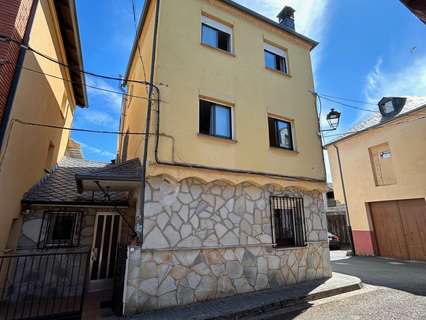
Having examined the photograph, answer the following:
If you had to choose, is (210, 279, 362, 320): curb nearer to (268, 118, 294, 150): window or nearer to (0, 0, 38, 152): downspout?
(268, 118, 294, 150): window

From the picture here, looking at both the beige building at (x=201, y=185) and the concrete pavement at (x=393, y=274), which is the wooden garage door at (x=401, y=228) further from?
the beige building at (x=201, y=185)

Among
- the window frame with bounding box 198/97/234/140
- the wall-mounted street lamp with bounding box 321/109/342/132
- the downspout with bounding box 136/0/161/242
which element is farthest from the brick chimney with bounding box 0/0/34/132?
the wall-mounted street lamp with bounding box 321/109/342/132

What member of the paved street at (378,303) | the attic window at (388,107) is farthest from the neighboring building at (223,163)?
the attic window at (388,107)

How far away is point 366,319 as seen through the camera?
5555 millimetres

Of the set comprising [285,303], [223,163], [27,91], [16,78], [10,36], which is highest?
[10,36]

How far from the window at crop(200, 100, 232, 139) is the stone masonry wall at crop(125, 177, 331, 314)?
1870 mm

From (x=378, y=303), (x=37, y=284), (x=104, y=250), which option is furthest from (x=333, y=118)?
(x=37, y=284)

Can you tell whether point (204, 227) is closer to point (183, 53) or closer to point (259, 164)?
point (259, 164)

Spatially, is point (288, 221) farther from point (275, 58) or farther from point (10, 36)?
point (10, 36)

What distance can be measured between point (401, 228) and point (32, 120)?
19.6 metres

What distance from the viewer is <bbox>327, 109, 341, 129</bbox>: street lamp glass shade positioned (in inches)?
392

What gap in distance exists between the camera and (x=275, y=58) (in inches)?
429

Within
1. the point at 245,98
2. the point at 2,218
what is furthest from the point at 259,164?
the point at 2,218

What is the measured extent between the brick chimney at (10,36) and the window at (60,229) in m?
4.31
